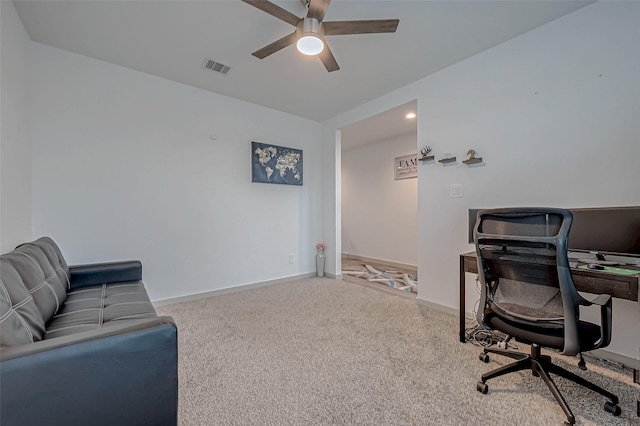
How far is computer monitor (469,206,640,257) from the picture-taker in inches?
66.2

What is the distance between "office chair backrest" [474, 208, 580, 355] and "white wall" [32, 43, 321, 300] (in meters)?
2.93

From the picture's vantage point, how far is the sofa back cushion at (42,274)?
1.40 meters

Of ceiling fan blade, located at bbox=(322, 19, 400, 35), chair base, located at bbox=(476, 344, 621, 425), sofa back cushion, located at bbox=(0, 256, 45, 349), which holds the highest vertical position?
ceiling fan blade, located at bbox=(322, 19, 400, 35)

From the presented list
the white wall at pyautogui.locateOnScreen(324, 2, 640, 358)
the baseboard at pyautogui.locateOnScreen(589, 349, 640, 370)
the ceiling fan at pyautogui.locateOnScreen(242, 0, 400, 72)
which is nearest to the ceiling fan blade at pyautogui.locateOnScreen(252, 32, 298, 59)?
the ceiling fan at pyautogui.locateOnScreen(242, 0, 400, 72)

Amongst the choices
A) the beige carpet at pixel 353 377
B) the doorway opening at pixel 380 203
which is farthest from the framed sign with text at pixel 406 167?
the beige carpet at pixel 353 377

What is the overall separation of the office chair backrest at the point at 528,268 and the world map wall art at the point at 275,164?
290 cm

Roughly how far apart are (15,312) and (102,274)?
1334 millimetres

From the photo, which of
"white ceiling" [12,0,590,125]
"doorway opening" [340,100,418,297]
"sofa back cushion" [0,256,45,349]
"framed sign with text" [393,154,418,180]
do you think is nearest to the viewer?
"sofa back cushion" [0,256,45,349]

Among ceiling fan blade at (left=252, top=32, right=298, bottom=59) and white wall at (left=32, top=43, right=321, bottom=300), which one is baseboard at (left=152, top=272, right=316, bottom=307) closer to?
white wall at (left=32, top=43, right=321, bottom=300)

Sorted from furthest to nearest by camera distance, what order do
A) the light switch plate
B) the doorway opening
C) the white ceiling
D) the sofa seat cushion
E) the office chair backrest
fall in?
1. the doorway opening
2. the light switch plate
3. the white ceiling
4. the sofa seat cushion
5. the office chair backrest

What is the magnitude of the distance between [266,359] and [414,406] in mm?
1036

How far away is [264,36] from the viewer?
2.33m

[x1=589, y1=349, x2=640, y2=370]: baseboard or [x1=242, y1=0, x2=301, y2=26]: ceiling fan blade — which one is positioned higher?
[x1=242, y1=0, x2=301, y2=26]: ceiling fan blade

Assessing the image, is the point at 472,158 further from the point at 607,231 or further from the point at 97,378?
the point at 97,378
